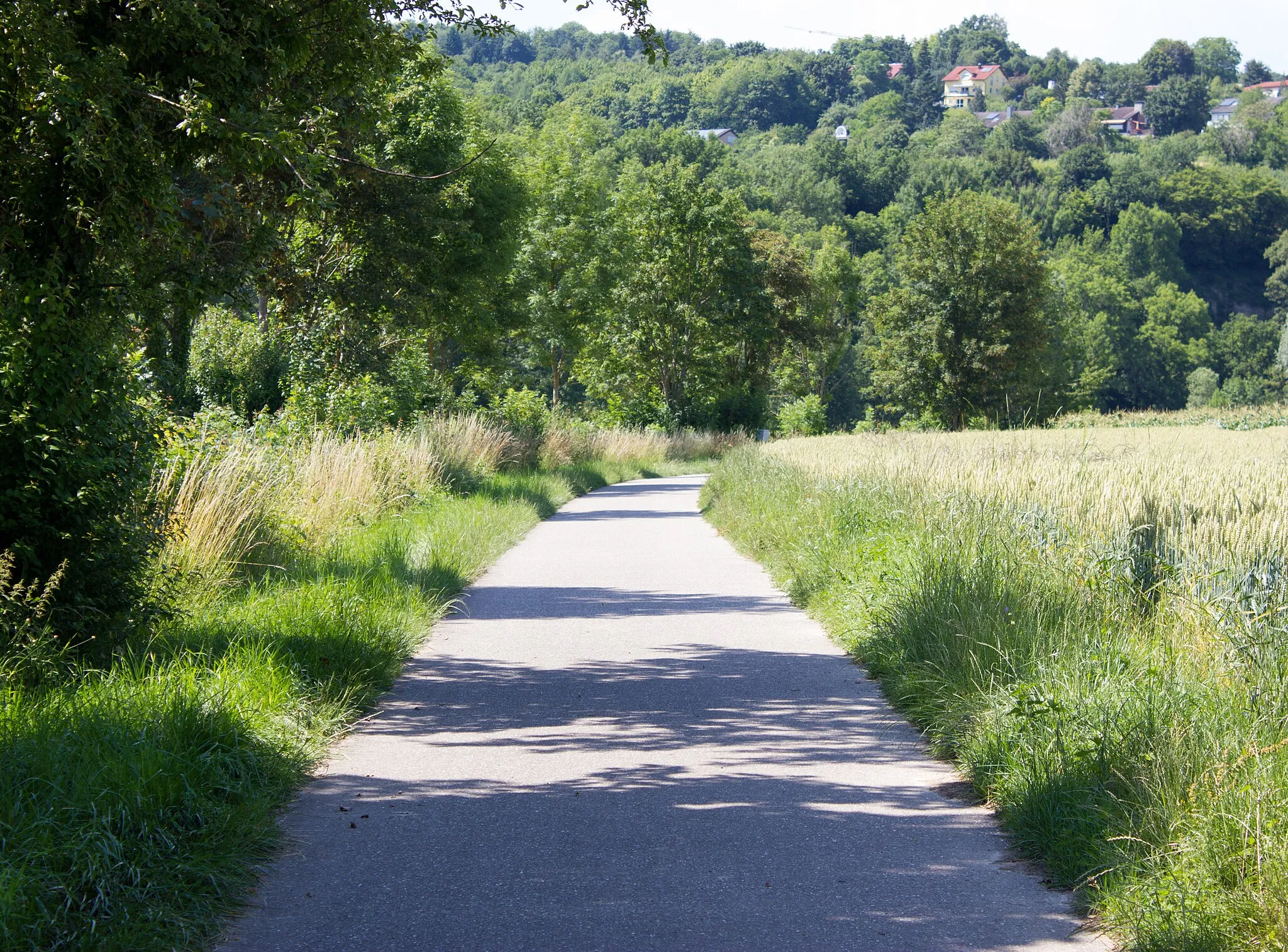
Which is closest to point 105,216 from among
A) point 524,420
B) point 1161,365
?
point 524,420

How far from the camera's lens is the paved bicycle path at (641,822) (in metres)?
4.04

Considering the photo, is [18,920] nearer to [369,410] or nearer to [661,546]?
[661,546]

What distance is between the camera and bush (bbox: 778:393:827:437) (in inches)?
2325

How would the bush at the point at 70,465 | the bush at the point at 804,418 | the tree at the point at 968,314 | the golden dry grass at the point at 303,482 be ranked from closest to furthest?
the bush at the point at 70,465 → the golden dry grass at the point at 303,482 → the tree at the point at 968,314 → the bush at the point at 804,418

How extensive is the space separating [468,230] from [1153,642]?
23541 mm

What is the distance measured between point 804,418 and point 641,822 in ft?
181

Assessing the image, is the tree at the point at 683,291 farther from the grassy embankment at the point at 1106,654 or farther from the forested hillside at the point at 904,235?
the grassy embankment at the point at 1106,654

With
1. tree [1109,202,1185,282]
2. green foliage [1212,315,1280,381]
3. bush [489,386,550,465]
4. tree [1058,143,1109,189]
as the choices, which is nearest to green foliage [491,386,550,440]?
bush [489,386,550,465]

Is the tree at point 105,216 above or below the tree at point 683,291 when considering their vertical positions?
below

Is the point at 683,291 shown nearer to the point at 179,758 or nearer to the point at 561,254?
the point at 561,254

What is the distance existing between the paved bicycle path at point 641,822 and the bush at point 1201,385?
3750 inches

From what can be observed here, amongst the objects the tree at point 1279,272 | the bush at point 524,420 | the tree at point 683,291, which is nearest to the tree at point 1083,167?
the tree at point 1279,272

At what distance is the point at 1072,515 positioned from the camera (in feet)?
29.1

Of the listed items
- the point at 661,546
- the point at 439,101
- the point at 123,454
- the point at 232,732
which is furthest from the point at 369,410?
the point at 232,732
